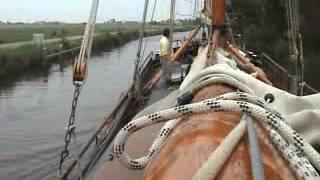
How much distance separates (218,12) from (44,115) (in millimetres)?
13269

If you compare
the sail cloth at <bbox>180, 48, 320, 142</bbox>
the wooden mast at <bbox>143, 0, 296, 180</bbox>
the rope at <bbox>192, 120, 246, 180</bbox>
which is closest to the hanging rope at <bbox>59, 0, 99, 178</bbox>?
the sail cloth at <bbox>180, 48, 320, 142</bbox>

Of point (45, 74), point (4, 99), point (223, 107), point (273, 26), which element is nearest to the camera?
point (223, 107)

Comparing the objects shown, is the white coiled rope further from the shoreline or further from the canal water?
the shoreline

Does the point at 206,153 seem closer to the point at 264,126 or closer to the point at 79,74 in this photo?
the point at 264,126

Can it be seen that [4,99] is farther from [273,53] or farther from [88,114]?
[273,53]

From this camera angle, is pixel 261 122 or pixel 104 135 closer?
pixel 261 122

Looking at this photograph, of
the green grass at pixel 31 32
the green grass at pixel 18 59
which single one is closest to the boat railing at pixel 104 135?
the green grass at pixel 18 59

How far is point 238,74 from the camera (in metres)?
2.65

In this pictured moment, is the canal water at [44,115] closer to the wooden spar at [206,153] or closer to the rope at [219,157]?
the wooden spar at [206,153]

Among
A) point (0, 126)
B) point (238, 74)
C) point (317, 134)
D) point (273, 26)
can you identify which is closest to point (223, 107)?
point (317, 134)

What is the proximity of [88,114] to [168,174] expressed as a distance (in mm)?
15895

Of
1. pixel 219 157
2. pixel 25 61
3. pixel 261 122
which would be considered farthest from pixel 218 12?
pixel 25 61

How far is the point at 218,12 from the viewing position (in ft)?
17.7

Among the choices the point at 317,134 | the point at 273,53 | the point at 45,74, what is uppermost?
the point at 317,134
